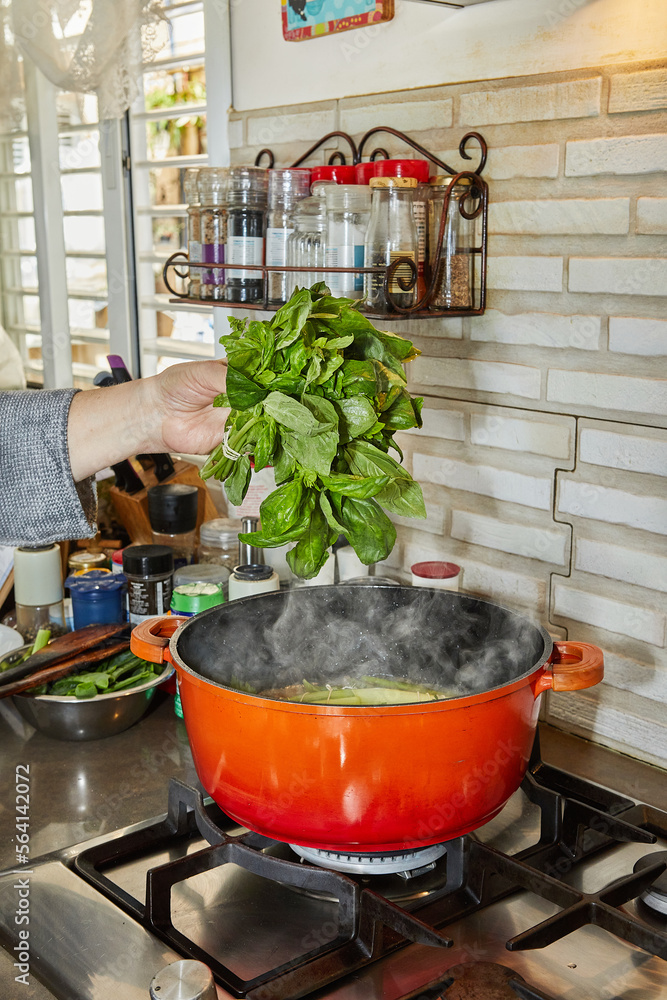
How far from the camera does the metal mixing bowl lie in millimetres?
1248

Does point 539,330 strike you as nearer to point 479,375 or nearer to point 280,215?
point 479,375

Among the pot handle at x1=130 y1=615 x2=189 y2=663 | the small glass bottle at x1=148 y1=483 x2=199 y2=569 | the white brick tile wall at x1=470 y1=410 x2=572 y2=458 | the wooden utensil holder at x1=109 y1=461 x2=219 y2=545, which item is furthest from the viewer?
the wooden utensil holder at x1=109 y1=461 x2=219 y2=545

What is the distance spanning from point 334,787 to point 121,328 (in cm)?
164

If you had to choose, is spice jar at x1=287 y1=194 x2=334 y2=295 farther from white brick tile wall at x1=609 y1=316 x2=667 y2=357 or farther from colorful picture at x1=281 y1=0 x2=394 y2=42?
white brick tile wall at x1=609 y1=316 x2=667 y2=357

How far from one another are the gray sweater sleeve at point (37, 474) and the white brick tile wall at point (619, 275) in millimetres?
676

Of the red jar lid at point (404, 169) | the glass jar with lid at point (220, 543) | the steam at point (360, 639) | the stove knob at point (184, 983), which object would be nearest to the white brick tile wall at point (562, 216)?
the red jar lid at point (404, 169)

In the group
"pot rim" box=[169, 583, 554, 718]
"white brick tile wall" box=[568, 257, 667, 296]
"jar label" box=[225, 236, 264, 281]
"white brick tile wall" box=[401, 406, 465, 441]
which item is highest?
"jar label" box=[225, 236, 264, 281]

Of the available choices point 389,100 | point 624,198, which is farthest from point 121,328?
point 624,198

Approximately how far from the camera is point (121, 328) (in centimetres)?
225

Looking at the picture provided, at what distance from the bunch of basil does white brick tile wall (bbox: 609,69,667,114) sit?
47 centimetres

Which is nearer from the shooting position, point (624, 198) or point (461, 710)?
point (461, 710)

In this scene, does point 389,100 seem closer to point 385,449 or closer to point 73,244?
point 385,449

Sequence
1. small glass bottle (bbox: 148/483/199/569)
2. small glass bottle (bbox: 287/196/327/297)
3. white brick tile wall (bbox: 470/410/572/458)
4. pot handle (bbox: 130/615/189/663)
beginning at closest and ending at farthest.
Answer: pot handle (bbox: 130/615/189/663) → white brick tile wall (bbox: 470/410/572/458) → small glass bottle (bbox: 287/196/327/297) → small glass bottle (bbox: 148/483/199/569)

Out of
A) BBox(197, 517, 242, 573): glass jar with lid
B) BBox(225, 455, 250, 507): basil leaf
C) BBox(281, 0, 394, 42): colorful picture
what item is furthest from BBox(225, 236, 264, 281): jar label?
BBox(225, 455, 250, 507): basil leaf
